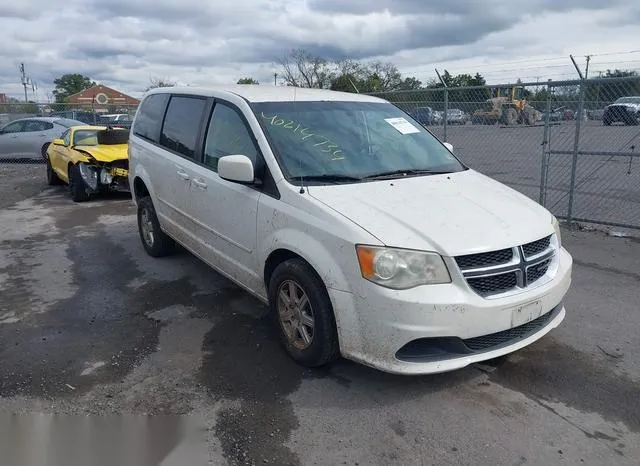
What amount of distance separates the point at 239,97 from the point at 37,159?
14618mm

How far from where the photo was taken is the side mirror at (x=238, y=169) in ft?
12.4

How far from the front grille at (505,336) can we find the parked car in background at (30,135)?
51.7 feet

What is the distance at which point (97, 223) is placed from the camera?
27.8 feet

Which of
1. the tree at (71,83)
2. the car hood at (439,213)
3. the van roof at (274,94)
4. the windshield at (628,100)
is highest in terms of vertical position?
the tree at (71,83)

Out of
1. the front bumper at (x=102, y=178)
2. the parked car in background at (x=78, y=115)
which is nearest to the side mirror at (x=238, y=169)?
the front bumper at (x=102, y=178)

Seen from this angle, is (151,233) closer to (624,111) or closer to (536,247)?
(536,247)

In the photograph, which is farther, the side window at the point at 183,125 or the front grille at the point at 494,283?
the side window at the point at 183,125

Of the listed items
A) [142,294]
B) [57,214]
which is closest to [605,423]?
[142,294]

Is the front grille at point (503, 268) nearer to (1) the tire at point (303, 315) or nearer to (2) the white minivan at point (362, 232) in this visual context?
(2) the white minivan at point (362, 232)

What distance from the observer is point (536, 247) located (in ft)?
11.4

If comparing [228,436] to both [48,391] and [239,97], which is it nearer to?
[48,391]

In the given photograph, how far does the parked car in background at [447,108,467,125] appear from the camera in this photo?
Answer: 874 centimetres

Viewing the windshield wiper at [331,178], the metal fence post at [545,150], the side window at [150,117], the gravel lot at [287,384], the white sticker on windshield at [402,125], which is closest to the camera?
the gravel lot at [287,384]

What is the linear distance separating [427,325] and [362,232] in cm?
64
